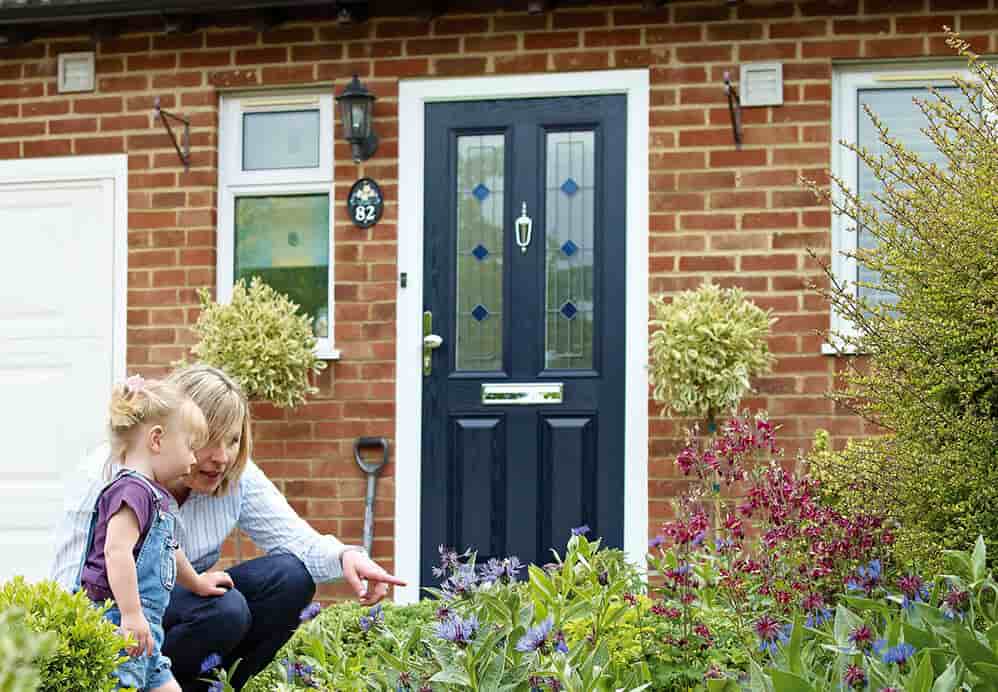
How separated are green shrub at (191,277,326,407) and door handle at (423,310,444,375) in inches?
20.9

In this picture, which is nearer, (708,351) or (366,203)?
(708,351)

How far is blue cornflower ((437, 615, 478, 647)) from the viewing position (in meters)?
3.02

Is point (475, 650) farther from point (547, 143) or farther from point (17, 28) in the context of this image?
point (17, 28)

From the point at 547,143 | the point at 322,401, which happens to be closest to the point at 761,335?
the point at 547,143

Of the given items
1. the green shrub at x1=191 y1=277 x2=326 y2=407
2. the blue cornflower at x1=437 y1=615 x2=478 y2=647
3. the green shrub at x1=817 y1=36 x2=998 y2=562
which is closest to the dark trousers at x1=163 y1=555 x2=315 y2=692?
the blue cornflower at x1=437 y1=615 x2=478 y2=647

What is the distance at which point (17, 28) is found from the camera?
7.62m

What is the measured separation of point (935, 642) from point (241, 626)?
1946 millimetres

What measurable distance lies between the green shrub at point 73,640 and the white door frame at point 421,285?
13.2 feet

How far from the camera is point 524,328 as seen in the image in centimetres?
699

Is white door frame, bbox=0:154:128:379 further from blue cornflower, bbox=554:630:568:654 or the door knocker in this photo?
blue cornflower, bbox=554:630:568:654

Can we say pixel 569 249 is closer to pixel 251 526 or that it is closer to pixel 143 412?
pixel 251 526

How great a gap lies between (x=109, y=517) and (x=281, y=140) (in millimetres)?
4197

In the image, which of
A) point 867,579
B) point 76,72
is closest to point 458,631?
point 867,579

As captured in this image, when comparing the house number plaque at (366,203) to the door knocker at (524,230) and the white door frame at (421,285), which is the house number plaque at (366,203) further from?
the door knocker at (524,230)
